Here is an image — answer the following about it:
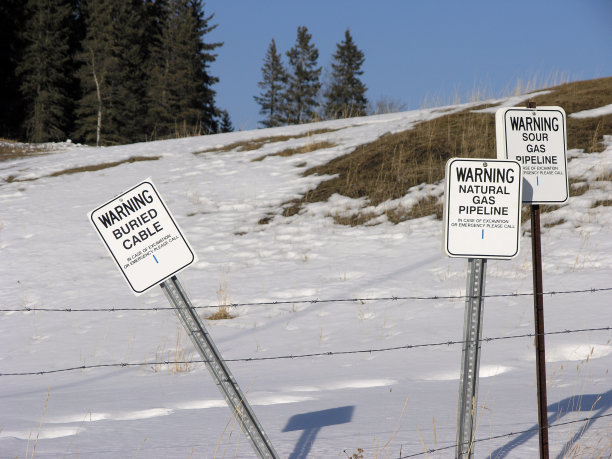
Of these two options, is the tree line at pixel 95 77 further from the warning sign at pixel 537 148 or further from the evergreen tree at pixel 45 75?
the warning sign at pixel 537 148

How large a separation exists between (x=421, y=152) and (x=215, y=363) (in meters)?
10.3

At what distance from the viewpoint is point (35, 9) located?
135 feet

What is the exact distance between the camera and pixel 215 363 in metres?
2.68

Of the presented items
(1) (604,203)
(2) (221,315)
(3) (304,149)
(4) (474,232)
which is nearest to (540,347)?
(4) (474,232)

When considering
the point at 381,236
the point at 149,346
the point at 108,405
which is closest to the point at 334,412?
the point at 108,405

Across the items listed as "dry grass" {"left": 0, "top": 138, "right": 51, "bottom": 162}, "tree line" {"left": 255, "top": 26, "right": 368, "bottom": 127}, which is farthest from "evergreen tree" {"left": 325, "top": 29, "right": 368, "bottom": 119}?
"dry grass" {"left": 0, "top": 138, "right": 51, "bottom": 162}

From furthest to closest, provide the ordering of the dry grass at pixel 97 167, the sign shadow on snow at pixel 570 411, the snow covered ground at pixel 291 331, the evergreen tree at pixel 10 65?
1. the evergreen tree at pixel 10 65
2. the dry grass at pixel 97 167
3. the snow covered ground at pixel 291 331
4. the sign shadow on snow at pixel 570 411

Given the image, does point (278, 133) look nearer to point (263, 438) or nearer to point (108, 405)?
point (108, 405)

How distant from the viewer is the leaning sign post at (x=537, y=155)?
308 cm

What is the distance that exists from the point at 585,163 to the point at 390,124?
638 cm

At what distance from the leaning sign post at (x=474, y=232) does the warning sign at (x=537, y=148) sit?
315mm

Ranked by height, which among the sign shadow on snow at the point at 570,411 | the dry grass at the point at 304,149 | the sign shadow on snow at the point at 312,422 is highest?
the dry grass at the point at 304,149

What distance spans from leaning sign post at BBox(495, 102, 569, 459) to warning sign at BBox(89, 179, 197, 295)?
1.74m

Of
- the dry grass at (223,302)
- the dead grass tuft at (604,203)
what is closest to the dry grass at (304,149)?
the dry grass at (223,302)
